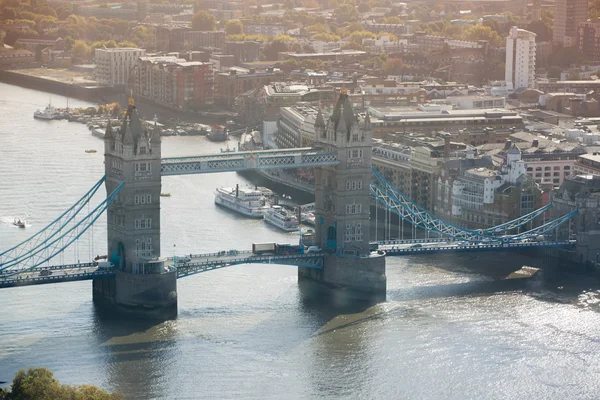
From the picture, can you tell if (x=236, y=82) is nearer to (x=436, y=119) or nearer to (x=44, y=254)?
(x=436, y=119)

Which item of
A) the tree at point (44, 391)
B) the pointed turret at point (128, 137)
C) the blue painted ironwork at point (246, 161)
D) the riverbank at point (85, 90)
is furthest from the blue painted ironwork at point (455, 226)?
the riverbank at point (85, 90)

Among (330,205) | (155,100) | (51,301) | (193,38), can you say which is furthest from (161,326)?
(193,38)

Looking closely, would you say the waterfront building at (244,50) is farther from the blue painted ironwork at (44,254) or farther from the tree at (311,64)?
the blue painted ironwork at (44,254)

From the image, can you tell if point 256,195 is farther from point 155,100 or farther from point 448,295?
point 155,100

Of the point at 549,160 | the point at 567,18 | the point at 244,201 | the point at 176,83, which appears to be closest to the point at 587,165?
the point at 549,160

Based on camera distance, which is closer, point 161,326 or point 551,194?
point 161,326

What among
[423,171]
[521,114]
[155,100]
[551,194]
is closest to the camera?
[551,194]
